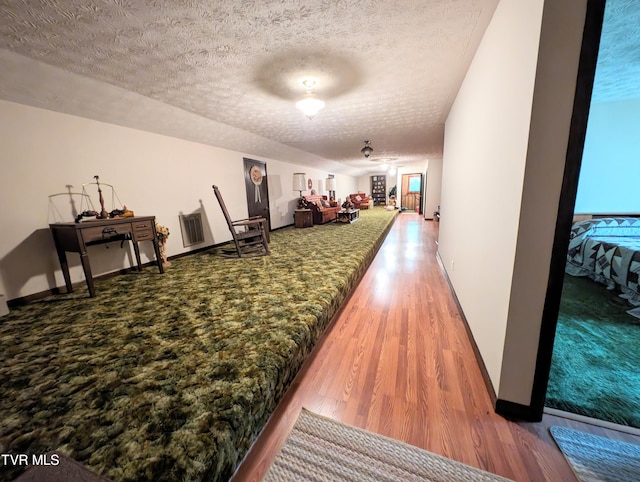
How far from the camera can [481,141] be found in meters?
1.72

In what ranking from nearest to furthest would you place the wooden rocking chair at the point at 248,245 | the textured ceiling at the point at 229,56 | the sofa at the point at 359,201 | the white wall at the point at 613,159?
the textured ceiling at the point at 229,56 → the white wall at the point at 613,159 → the wooden rocking chair at the point at 248,245 → the sofa at the point at 359,201

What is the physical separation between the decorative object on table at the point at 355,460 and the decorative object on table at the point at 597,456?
36 cm

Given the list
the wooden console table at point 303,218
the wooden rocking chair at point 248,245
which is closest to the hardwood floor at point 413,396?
the wooden rocking chair at point 248,245

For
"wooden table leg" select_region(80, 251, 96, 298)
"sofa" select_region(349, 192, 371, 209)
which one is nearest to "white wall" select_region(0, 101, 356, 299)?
"wooden table leg" select_region(80, 251, 96, 298)

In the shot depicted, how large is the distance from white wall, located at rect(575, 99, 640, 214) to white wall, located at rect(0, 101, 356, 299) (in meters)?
5.99

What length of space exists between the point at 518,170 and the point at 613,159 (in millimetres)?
3943

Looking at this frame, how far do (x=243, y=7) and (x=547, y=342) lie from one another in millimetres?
2534

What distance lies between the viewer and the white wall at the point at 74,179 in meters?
2.18

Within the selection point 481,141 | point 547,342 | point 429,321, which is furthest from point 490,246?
point 429,321

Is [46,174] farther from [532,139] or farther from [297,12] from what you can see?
[532,139]

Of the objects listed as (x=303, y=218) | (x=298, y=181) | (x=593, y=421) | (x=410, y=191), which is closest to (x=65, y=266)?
(x=593, y=421)

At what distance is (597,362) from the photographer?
5.10 feet

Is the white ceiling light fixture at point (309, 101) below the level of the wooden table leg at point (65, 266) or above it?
above

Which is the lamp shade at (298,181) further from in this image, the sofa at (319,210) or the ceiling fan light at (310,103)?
the ceiling fan light at (310,103)
